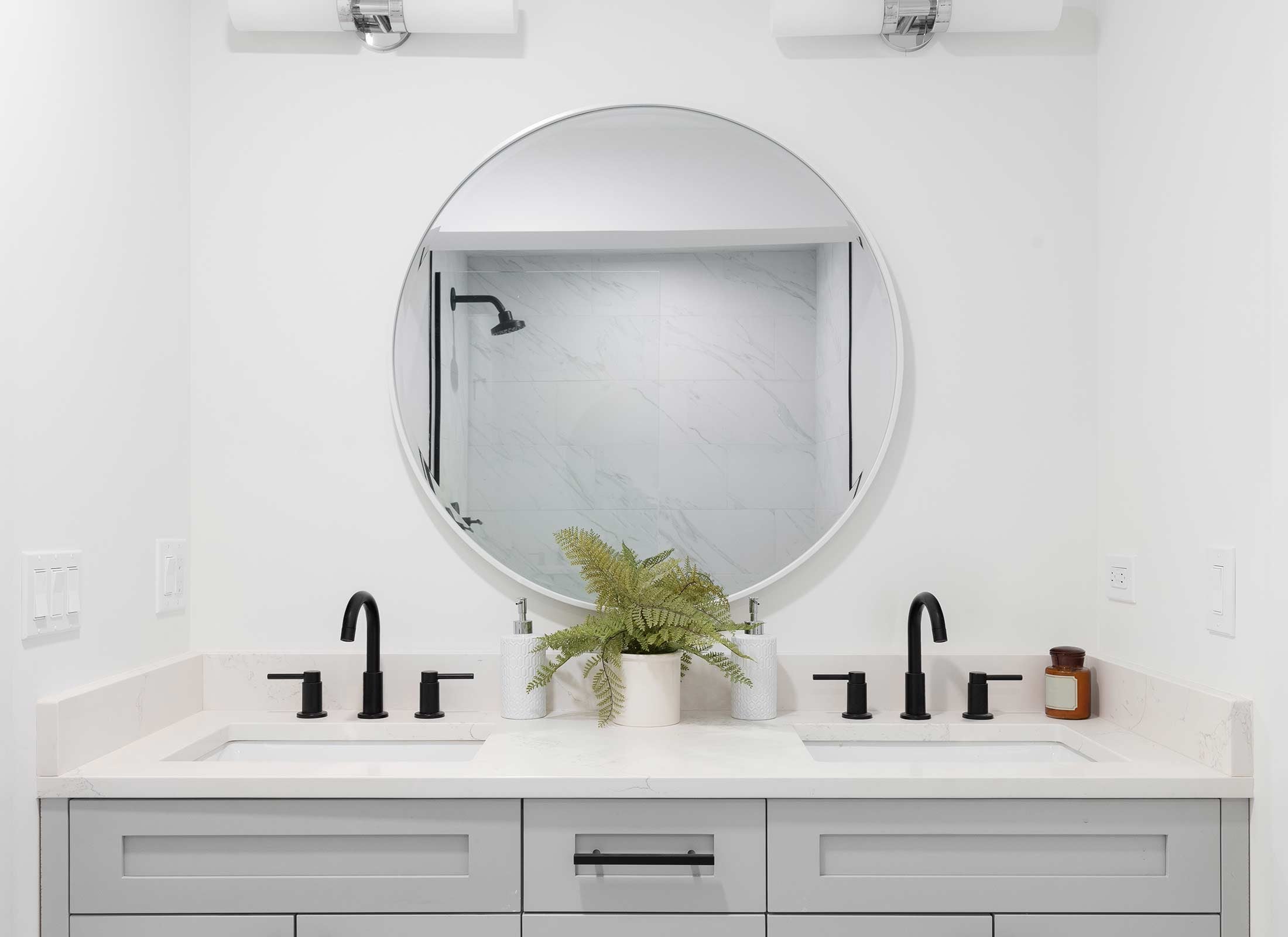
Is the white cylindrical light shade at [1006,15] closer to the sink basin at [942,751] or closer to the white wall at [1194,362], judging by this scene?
the white wall at [1194,362]

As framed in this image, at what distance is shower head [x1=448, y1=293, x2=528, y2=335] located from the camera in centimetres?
183

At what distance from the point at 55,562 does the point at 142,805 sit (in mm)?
368

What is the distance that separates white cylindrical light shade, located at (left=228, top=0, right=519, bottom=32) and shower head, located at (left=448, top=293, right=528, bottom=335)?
1.61 feet

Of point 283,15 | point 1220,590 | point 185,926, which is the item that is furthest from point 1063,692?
point 283,15

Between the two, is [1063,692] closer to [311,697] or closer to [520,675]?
[520,675]

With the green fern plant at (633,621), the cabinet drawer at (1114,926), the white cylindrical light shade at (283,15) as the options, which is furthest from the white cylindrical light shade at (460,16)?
the cabinet drawer at (1114,926)

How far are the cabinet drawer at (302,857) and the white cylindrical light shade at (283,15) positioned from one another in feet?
4.47

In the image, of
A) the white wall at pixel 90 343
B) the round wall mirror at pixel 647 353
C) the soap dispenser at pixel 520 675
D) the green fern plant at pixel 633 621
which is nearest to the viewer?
the white wall at pixel 90 343

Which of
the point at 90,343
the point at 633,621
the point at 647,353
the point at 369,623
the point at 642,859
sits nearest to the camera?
the point at 642,859

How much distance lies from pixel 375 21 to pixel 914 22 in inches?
39.2

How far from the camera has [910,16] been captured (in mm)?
1784

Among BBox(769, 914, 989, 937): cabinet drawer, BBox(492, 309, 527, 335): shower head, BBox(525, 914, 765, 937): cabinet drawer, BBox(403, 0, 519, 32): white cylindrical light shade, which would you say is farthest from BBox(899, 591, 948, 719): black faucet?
BBox(403, 0, 519, 32): white cylindrical light shade

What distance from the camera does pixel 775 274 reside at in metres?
1.83

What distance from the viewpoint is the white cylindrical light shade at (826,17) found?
69.6 inches
